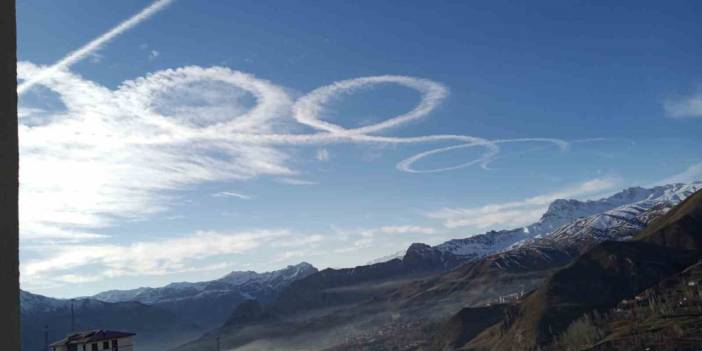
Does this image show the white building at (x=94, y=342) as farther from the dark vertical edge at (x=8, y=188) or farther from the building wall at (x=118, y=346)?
the dark vertical edge at (x=8, y=188)

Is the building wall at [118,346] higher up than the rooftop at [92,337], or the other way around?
the rooftop at [92,337]

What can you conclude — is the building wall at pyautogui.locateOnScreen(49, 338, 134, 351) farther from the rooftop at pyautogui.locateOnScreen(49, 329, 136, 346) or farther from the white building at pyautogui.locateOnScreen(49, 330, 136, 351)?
the rooftop at pyautogui.locateOnScreen(49, 329, 136, 346)

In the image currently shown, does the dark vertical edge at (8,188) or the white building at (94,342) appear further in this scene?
the white building at (94,342)

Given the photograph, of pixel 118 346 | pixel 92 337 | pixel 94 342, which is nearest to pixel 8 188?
pixel 94 342

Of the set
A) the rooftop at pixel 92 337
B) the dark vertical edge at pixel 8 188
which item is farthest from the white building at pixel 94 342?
the dark vertical edge at pixel 8 188

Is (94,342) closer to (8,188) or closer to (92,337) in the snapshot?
(92,337)

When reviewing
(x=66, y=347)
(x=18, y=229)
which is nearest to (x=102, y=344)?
(x=66, y=347)
